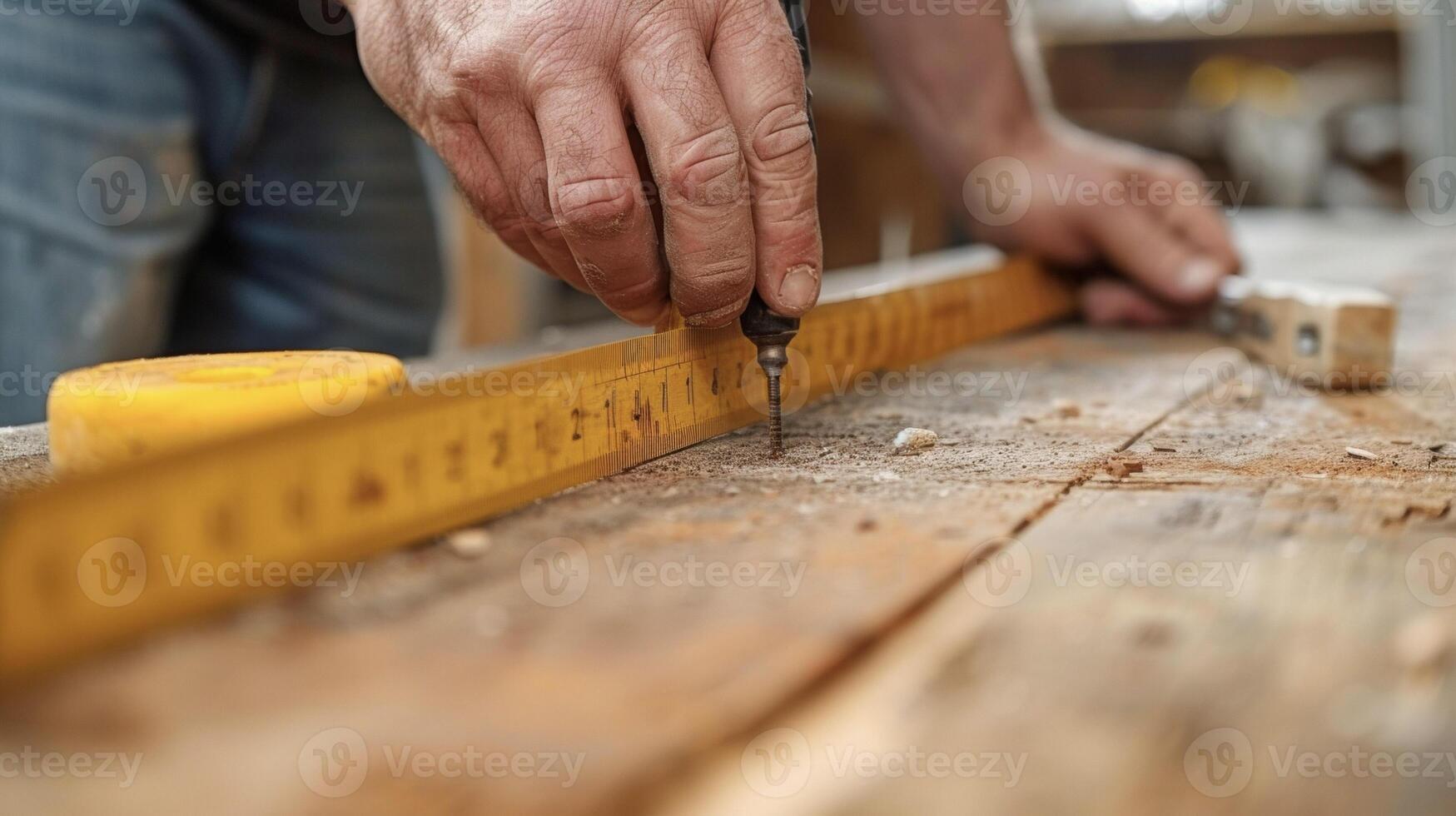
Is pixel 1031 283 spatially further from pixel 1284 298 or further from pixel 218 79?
pixel 218 79

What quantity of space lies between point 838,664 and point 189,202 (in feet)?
5.77

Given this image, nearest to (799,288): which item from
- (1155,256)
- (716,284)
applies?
(716,284)

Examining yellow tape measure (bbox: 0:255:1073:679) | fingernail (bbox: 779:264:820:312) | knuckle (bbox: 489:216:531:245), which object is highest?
knuckle (bbox: 489:216:531:245)

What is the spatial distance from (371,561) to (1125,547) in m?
0.50

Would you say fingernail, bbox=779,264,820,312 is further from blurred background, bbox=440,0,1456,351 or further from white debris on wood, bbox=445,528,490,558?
blurred background, bbox=440,0,1456,351

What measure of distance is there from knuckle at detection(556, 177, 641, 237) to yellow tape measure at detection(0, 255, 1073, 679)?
0.13m

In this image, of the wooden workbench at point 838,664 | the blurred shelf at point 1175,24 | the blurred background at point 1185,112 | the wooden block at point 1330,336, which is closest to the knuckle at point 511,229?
the wooden workbench at point 838,664

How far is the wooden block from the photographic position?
1.37m

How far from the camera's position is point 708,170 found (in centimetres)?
104

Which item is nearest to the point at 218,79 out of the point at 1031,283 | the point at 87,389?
the point at 87,389

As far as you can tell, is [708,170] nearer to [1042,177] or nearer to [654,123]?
[654,123]

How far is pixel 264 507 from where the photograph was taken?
2.08 ft

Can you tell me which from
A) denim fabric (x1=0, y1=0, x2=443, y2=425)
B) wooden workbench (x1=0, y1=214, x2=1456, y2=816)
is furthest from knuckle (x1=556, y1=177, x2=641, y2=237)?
denim fabric (x1=0, y1=0, x2=443, y2=425)

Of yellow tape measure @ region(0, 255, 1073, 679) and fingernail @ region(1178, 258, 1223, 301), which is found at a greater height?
yellow tape measure @ region(0, 255, 1073, 679)
